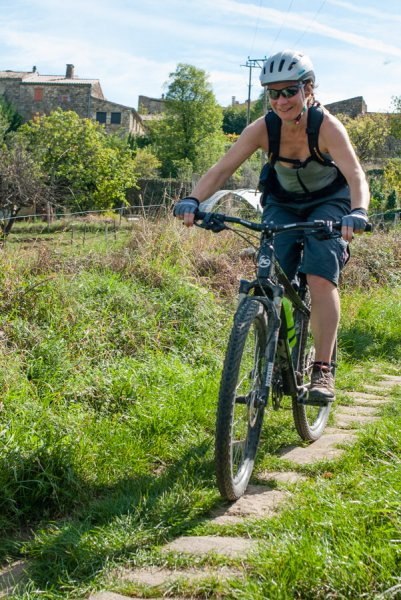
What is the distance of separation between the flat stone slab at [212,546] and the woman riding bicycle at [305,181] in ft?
4.30

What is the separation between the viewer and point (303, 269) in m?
4.35

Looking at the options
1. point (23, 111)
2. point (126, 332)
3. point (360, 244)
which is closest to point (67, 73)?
point (23, 111)

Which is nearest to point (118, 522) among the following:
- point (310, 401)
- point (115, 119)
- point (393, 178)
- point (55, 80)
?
point (310, 401)

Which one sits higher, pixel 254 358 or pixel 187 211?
pixel 187 211

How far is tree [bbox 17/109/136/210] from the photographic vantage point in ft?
141

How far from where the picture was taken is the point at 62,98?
7575cm

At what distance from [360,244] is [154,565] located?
1031 cm

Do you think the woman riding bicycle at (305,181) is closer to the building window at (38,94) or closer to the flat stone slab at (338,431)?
the flat stone slab at (338,431)

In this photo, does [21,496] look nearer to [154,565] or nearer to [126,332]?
[154,565]

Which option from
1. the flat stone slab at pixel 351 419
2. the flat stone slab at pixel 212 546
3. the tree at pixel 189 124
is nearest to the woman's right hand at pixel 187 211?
the flat stone slab at pixel 212 546

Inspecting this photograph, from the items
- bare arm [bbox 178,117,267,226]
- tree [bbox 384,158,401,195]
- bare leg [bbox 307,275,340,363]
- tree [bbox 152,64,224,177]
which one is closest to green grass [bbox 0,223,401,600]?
bare leg [bbox 307,275,340,363]

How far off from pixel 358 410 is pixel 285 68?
2.71 metres

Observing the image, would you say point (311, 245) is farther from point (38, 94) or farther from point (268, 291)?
point (38, 94)

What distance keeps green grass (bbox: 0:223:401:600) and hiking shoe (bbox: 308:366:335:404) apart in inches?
12.6
